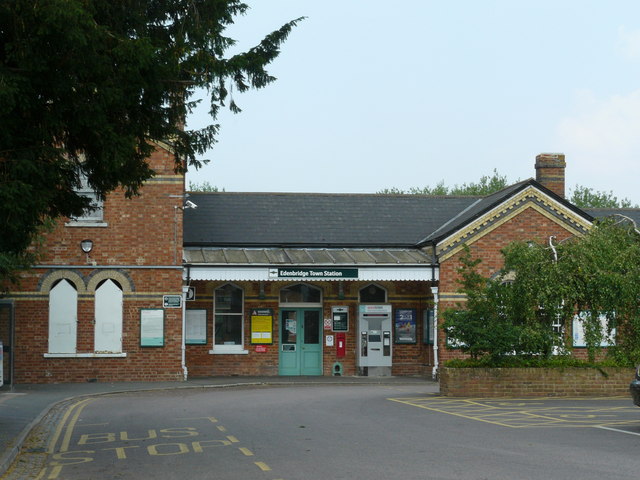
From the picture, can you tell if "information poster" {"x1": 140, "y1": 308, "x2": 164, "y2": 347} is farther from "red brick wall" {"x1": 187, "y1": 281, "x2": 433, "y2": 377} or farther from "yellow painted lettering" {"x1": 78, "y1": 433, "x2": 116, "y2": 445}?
"yellow painted lettering" {"x1": 78, "y1": 433, "x2": 116, "y2": 445}

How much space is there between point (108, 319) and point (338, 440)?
16.5 meters

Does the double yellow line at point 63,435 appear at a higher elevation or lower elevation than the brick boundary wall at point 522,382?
lower

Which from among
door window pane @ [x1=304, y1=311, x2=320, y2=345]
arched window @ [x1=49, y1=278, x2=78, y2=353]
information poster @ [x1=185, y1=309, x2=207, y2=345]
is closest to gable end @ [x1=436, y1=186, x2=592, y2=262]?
door window pane @ [x1=304, y1=311, x2=320, y2=345]

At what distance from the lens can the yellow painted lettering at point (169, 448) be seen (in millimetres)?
12445

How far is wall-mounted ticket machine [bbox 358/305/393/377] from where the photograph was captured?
3131 centimetres

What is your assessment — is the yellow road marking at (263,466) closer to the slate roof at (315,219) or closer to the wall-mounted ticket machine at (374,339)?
the slate roof at (315,219)

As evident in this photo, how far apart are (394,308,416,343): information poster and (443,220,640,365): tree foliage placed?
8.42 m

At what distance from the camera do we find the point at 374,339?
31391 millimetres

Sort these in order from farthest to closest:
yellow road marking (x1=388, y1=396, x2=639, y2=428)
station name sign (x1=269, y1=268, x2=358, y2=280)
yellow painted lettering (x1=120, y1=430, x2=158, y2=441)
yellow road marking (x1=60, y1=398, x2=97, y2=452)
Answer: station name sign (x1=269, y1=268, x2=358, y2=280) < yellow road marking (x1=388, y1=396, x2=639, y2=428) < yellow painted lettering (x1=120, y1=430, x2=158, y2=441) < yellow road marking (x1=60, y1=398, x2=97, y2=452)

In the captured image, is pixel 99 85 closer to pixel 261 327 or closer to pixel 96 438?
pixel 96 438

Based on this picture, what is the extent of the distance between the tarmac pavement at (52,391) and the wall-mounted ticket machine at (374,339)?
835mm

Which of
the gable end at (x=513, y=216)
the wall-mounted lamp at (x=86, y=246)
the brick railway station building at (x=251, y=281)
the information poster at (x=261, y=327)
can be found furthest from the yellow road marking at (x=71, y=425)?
the gable end at (x=513, y=216)

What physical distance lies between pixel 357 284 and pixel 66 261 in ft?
31.7

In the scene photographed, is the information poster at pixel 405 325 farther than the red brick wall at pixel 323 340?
Yes
